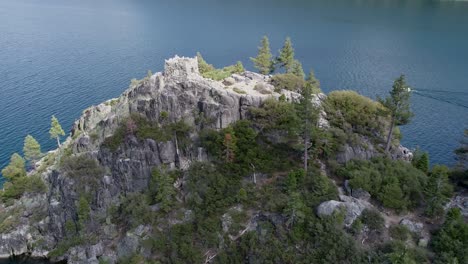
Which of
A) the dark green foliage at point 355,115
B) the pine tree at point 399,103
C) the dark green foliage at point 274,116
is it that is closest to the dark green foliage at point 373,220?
the pine tree at point 399,103

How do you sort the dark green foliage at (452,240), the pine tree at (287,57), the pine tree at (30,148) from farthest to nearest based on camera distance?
the pine tree at (287,57)
the pine tree at (30,148)
the dark green foliage at (452,240)

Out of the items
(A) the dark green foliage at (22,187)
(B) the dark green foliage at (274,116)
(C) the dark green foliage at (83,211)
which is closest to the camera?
(C) the dark green foliage at (83,211)

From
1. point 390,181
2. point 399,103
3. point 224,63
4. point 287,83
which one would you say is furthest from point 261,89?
point 224,63

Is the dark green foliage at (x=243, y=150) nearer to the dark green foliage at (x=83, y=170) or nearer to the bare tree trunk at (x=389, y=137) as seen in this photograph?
the bare tree trunk at (x=389, y=137)

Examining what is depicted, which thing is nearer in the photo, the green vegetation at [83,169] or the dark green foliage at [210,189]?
the dark green foliage at [210,189]

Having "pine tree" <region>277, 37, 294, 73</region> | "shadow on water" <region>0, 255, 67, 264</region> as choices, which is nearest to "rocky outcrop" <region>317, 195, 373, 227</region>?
"pine tree" <region>277, 37, 294, 73</region>

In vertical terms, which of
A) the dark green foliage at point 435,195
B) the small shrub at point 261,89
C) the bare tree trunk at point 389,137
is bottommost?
the dark green foliage at point 435,195

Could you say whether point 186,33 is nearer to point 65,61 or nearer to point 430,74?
point 65,61

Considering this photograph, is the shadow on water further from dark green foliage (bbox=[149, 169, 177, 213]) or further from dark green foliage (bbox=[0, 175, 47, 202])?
dark green foliage (bbox=[149, 169, 177, 213])

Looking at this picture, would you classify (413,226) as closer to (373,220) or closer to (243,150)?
(373,220)
